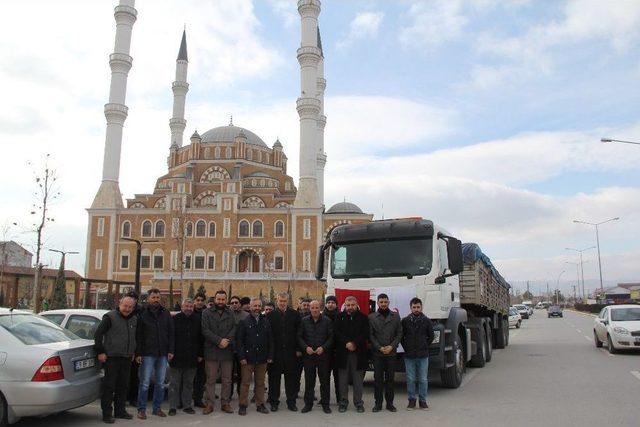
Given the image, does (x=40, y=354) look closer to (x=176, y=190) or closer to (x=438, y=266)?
(x=438, y=266)

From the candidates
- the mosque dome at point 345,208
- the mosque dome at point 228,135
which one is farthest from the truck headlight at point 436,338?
the mosque dome at point 228,135

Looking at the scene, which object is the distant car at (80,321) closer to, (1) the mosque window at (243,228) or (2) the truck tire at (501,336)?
(2) the truck tire at (501,336)

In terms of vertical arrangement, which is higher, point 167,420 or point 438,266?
point 438,266

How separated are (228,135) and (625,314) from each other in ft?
199

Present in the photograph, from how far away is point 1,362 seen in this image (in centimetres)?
633

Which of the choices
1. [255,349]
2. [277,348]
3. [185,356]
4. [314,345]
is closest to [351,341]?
[314,345]

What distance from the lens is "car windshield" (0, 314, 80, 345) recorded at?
266 inches

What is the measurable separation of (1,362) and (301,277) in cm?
4700

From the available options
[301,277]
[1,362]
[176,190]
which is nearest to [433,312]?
[1,362]

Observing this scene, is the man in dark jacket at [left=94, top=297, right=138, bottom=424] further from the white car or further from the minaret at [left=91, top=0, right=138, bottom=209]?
the minaret at [left=91, top=0, right=138, bottom=209]

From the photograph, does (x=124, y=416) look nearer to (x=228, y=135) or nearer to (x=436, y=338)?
(x=436, y=338)

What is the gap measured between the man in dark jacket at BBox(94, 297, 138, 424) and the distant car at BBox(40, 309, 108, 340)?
59.3 inches

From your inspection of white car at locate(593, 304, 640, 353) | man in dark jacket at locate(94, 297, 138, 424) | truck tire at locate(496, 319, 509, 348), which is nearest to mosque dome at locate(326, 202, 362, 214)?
truck tire at locate(496, 319, 509, 348)

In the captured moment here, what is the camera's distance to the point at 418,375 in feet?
27.6
